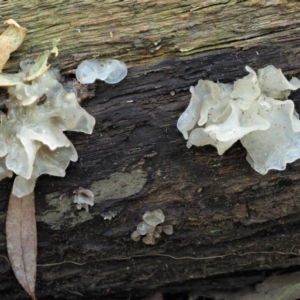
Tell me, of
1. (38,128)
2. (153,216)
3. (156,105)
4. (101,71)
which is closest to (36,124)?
(38,128)

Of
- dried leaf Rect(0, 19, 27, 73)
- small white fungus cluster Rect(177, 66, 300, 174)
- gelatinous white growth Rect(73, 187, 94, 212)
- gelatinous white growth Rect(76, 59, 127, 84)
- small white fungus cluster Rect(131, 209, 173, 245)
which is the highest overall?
dried leaf Rect(0, 19, 27, 73)

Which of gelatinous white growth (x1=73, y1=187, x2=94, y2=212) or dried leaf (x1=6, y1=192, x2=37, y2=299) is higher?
gelatinous white growth (x1=73, y1=187, x2=94, y2=212)

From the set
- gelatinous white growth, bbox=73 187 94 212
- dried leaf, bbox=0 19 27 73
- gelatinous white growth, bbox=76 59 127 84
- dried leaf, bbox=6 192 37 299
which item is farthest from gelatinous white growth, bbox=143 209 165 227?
dried leaf, bbox=0 19 27 73

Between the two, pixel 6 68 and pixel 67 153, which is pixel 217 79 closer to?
pixel 67 153

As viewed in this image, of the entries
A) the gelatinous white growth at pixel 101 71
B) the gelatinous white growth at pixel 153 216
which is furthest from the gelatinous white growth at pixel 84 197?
the gelatinous white growth at pixel 101 71

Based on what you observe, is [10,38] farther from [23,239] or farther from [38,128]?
[23,239]

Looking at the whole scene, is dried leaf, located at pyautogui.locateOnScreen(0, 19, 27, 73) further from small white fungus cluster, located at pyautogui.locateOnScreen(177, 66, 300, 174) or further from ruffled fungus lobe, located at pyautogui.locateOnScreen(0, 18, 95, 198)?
small white fungus cluster, located at pyautogui.locateOnScreen(177, 66, 300, 174)

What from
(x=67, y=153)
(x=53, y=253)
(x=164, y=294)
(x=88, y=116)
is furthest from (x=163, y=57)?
(x=164, y=294)
